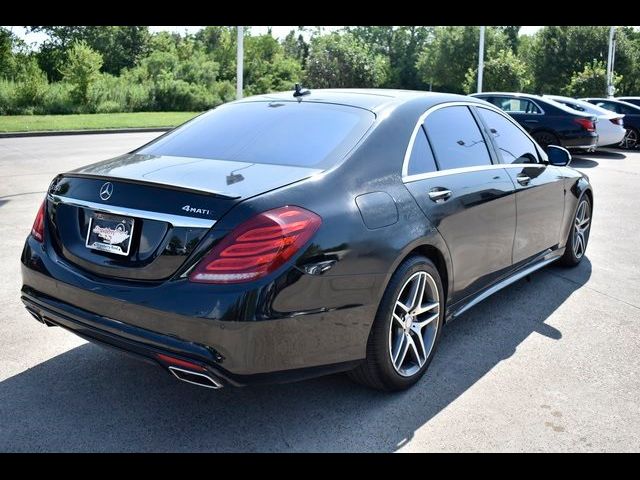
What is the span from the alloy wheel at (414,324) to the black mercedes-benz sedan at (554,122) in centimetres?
1267

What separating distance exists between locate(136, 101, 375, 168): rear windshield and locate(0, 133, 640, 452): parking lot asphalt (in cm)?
124

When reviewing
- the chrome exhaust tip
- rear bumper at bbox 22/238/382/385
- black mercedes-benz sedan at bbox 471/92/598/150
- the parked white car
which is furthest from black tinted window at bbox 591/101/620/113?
the chrome exhaust tip

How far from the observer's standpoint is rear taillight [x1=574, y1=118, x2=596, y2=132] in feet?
49.8

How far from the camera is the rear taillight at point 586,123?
15.2 meters

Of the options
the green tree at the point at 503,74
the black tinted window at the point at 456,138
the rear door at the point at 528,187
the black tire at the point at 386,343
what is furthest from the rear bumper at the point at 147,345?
the green tree at the point at 503,74

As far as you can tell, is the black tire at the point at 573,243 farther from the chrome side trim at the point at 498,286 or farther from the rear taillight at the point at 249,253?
the rear taillight at the point at 249,253

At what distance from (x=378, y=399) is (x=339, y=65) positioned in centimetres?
5563

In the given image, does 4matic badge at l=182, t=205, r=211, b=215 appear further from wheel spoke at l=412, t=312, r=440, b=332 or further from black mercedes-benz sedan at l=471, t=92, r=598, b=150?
black mercedes-benz sedan at l=471, t=92, r=598, b=150

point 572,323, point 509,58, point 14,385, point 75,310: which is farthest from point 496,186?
point 509,58

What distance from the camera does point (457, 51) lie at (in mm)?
61969

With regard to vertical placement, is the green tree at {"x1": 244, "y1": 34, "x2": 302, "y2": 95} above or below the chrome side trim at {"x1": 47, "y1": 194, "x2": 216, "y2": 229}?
above

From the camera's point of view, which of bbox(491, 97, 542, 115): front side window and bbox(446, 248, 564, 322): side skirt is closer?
bbox(446, 248, 564, 322): side skirt
